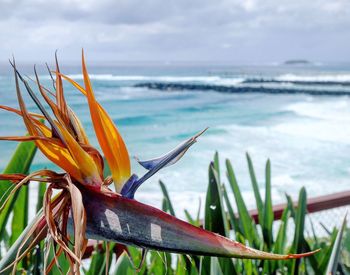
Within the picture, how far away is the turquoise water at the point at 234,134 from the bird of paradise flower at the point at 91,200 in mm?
1665

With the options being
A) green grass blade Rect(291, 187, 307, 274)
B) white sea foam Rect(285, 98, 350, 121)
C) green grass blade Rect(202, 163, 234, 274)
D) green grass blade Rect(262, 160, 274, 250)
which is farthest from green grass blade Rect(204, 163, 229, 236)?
white sea foam Rect(285, 98, 350, 121)

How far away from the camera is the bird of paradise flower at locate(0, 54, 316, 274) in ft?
0.99

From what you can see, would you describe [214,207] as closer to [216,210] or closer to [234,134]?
[216,210]

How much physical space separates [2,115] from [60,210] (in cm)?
1515

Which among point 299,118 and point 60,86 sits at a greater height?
point 60,86

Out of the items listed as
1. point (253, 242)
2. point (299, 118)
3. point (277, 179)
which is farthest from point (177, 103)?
point (253, 242)

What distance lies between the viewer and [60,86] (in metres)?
0.36

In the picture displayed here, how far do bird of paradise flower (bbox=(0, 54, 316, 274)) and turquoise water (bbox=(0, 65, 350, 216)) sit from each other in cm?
167

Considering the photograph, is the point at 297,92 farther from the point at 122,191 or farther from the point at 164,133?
the point at 122,191

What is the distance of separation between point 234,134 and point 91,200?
1146 centimetres

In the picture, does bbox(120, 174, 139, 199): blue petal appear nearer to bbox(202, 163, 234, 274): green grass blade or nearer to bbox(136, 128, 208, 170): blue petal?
bbox(136, 128, 208, 170): blue petal

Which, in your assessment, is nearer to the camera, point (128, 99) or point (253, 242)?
point (253, 242)

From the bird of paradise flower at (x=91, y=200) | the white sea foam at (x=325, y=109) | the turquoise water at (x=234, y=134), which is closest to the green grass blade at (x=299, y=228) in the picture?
the bird of paradise flower at (x=91, y=200)

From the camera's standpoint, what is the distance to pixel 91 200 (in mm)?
325
